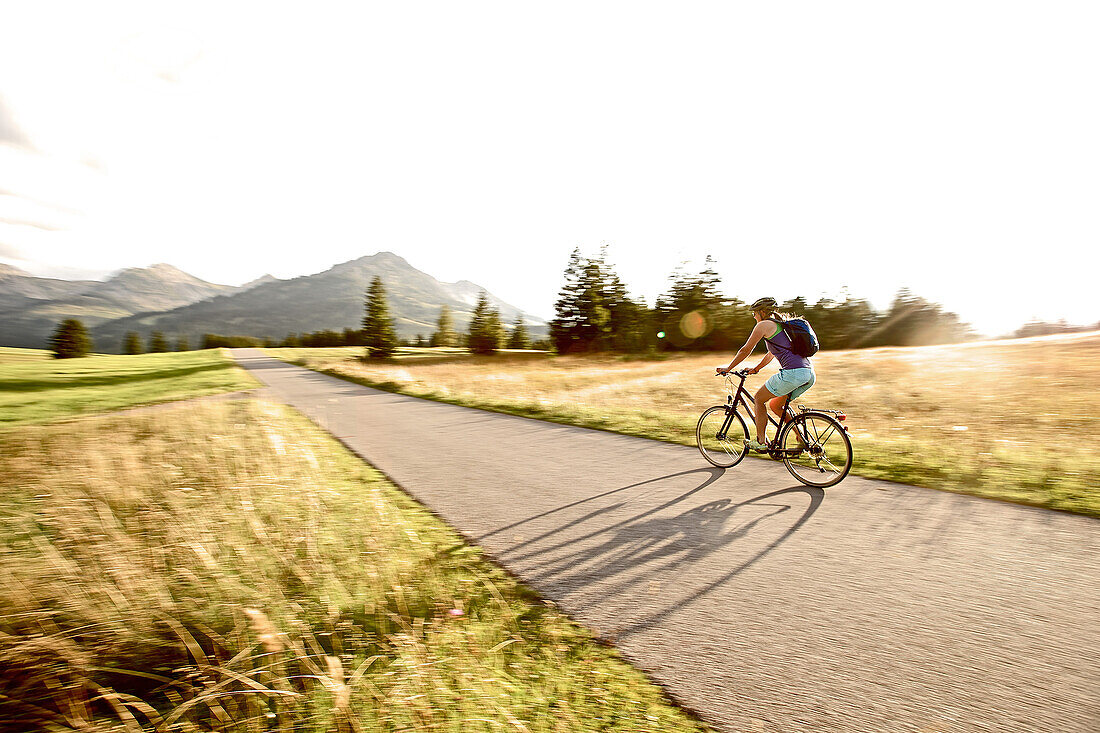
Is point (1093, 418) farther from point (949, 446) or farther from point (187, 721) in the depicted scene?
point (187, 721)

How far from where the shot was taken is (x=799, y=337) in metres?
6.31

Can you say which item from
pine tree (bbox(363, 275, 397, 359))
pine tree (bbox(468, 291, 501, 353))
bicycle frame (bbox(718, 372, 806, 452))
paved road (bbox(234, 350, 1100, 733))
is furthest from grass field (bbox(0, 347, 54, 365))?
bicycle frame (bbox(718, 372, 806, 452))

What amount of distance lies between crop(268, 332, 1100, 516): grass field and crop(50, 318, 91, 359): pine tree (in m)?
70.6

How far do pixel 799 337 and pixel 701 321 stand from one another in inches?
2104

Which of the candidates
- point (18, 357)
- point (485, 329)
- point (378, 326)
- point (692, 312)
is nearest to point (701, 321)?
point (692, 312)

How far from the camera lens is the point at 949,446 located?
8.46m

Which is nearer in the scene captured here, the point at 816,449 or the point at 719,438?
the point at 816,449

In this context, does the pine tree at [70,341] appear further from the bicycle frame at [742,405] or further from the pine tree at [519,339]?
the bicycle frame at [742,405]

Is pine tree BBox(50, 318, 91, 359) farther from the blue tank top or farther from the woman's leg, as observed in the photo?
the blue tank top

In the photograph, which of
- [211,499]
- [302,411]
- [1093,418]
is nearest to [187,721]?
[211,499]

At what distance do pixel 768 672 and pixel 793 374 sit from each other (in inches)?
181

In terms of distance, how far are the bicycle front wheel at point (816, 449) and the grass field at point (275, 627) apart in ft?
15.1

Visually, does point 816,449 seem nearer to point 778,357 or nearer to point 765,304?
point 778,357

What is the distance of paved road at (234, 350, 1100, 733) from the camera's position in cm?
243
